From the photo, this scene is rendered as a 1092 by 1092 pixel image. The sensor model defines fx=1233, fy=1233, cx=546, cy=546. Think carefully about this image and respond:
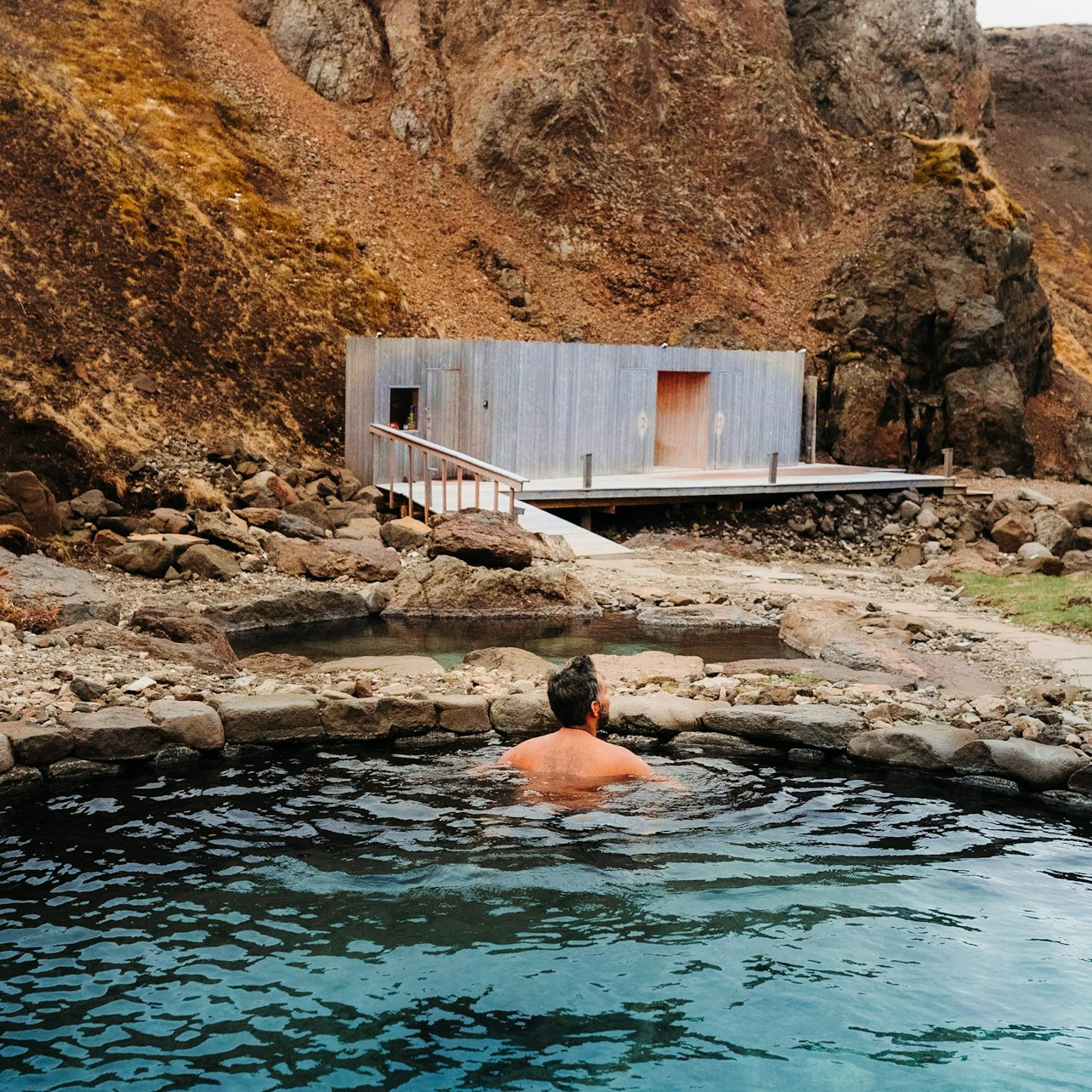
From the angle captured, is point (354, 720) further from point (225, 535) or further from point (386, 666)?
point (225, 535)

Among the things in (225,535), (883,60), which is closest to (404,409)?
(225,535)

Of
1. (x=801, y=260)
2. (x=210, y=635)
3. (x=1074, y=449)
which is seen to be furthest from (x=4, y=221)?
(x=1074, y=449)

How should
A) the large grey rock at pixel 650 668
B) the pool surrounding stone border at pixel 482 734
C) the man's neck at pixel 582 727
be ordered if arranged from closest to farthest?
the man's neck at pixel 582 727
the pool surrounding stone border at pixel 482 734
the large grey rock at pixel 650 668

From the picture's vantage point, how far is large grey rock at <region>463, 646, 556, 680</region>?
34.6ft

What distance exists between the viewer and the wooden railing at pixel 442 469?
59.7ft

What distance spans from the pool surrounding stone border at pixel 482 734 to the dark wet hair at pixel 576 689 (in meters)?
1.78

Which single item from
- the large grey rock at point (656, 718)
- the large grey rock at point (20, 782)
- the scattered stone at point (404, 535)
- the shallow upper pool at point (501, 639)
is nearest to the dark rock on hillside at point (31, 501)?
the shallow upper pool at point (501, 639)

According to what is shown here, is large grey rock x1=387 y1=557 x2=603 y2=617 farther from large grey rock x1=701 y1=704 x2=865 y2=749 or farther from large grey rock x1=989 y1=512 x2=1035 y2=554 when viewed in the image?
large grey rock x1=989 y1=512 x2=1035 y2=554

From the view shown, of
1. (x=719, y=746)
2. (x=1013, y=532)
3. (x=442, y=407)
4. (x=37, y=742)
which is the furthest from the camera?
(x=442, y=407)

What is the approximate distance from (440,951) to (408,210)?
29022 mm

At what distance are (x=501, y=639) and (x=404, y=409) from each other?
Answer: 9746mm

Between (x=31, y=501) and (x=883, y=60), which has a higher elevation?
(x=883, y=60)

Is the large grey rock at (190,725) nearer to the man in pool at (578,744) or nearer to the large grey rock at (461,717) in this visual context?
the large grey rock at (461,717)

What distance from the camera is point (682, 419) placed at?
26.1 metres
